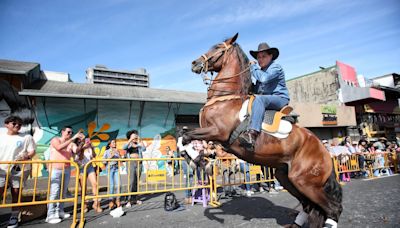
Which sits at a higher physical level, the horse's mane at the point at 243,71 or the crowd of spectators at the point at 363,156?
the horse's mane at the point at 243,71

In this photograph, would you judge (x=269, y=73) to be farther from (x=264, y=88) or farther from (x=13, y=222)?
(x=13, y=222)

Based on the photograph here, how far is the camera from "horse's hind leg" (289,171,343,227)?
3.24 metres

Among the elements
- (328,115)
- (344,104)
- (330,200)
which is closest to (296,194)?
(330,200)

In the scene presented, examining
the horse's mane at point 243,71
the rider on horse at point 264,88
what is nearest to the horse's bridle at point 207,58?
the horse's mane at point 243,71

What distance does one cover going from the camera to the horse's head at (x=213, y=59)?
3684 millimetres

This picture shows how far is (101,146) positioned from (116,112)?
226cm

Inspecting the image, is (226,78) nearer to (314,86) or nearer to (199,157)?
(199,157)

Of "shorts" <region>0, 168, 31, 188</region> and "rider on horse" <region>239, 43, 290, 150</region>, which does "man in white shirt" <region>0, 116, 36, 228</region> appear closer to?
"shorts" <region>0, 168, 31, 188</region>

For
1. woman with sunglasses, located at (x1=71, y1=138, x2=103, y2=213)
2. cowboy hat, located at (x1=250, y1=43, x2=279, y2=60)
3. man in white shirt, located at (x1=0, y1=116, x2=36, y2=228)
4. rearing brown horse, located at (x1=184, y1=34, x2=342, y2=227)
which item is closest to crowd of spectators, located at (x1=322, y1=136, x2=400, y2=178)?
rearing brown horse, located at (x1=184, y1=34, x2=342, y2=227)

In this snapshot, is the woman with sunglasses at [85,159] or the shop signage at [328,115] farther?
the shop signage at [328,115]

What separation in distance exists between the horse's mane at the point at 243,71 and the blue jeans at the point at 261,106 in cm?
31

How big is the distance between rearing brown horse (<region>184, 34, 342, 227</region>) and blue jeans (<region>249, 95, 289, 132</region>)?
0.80 ft

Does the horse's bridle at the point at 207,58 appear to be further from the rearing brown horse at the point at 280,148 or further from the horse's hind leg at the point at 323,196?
the horse's hind leg at the point at 323,196

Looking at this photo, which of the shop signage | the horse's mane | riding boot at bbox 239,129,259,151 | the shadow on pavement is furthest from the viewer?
the shop signage
